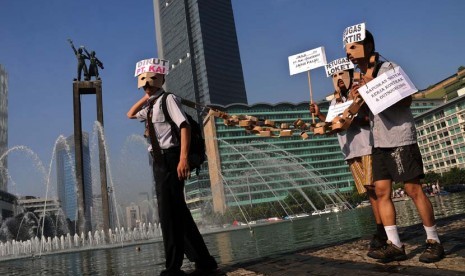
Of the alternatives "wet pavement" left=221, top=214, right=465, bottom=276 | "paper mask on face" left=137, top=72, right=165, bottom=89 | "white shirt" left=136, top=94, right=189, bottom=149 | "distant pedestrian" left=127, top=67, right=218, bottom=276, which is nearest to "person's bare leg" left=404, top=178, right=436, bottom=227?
"wet pavement" left=221, top=214, right=465, bottom=276

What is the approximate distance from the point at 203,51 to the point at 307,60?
160526 mm

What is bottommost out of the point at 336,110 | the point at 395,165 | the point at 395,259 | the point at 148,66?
the point at 395,259

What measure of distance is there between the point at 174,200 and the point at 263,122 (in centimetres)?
174

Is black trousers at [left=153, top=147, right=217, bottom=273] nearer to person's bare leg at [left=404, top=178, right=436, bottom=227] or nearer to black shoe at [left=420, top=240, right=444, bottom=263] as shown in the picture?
black shoe at [left=420, top=240, right=444, bottom=263]

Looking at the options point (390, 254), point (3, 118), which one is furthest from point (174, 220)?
point (3, 118)

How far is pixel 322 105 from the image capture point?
12531 cm

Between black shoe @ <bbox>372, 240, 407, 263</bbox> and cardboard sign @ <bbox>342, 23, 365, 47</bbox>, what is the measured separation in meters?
2.07

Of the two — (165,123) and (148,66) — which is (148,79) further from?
(165,123)

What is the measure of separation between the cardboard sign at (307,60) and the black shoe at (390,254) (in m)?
2.78

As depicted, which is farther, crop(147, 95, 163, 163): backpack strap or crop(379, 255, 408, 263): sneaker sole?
crop(147, 95, 163, 163): backpack strap

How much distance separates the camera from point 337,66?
Answer: 475cm

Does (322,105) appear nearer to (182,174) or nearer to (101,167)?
(101,167)

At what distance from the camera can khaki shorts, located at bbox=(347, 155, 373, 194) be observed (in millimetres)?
4125

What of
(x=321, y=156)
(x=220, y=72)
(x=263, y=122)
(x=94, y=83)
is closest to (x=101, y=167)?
(x=94, y=83)
